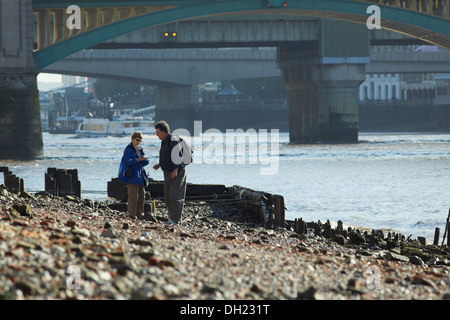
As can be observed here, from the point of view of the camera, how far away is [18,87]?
47.0 m

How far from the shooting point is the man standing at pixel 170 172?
14125 mm

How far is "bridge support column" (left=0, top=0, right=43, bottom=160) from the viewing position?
46531 mm

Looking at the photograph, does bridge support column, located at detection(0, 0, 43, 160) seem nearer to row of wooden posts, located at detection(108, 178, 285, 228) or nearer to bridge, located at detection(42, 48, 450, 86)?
row of wooden posts, located at detection(108, 178, 285, 228)

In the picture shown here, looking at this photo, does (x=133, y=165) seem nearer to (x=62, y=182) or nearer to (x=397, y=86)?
(x=62, y=182)

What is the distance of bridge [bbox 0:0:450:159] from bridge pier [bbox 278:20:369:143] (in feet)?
0.23

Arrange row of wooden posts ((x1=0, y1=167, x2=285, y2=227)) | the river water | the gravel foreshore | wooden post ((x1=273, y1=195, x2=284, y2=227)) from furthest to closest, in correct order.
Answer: the river water, row of wooden posts ((x1=0, y1=167, x2=285, y2=227)), wooden post ((x1=273, y1=195, x2=284, y2=227)), the gravel foreshore

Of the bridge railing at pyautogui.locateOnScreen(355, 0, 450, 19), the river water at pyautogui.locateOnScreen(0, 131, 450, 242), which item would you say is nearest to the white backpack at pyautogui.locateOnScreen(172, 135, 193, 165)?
the river water at pyautogui.locateOnScreen(0, 131, 450, 242)

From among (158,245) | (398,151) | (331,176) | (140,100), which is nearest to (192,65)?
(398,151)

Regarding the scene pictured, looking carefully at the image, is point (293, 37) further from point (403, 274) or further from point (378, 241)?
point (403, 274)

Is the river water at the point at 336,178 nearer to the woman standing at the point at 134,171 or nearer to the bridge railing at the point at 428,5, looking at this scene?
the woman standing at the point at 134,171

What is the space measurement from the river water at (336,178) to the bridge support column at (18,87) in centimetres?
149

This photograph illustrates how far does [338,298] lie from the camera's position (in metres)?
8.55
